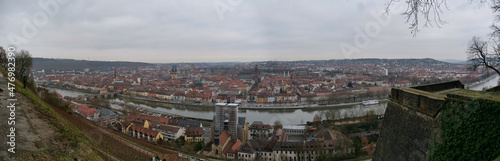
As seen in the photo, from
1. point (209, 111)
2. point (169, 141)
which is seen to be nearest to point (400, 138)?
point (169, 141)

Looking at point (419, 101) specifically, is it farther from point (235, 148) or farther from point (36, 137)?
point (235, 148)

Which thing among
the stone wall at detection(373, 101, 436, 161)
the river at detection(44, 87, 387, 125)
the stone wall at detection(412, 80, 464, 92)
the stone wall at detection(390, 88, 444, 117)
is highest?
the stone wall at detection(412, 80, 464, 92)

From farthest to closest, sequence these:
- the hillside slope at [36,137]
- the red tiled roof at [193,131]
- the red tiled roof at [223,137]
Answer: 1. the red tiled roof at [193,131]
2. the red tiled roof at [223,137]
3. the hillside slope at [36,137]

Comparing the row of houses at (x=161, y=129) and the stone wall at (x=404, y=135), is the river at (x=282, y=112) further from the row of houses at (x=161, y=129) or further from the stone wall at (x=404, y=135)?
the stone wall at (x=404, y=135)

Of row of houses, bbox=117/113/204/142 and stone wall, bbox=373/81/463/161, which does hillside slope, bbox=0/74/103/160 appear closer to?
stone wall, bbox=373/81/463/161

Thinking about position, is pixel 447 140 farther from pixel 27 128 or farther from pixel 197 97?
pixel 197 97

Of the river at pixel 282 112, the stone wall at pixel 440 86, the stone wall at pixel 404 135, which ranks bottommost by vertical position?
the river at pixel 282 112

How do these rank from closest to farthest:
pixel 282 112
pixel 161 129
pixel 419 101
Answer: pixel 419 101, pixel 161 129, pixel 282 112

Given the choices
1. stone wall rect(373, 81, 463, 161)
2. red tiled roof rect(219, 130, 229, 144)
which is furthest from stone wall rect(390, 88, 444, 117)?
red tiled roof rect(219, 130, 229, 144)

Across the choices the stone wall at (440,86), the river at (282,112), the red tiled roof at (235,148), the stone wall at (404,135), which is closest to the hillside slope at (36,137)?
the stone wall at (404,135)

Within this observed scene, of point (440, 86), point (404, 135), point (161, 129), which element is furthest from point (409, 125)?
point (161, 129)

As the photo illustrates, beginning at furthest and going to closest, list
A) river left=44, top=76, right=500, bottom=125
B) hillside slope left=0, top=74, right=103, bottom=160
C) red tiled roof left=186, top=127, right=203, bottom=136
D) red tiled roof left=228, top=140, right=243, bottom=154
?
river left=44, top=76, right=500, bottom=125, red tiled roof left=186, top=127, right=203, bottom=136, red tiled roof left=228, top=140, right=243, bottom=154, hillside slope left=0, top=74, right=103, bottom=160
